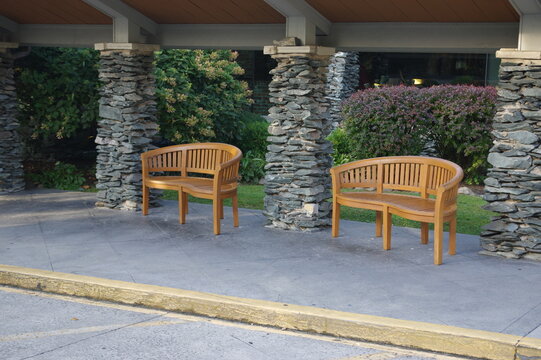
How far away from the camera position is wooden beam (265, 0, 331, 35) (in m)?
8.66

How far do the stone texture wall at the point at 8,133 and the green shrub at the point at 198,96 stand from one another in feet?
8.15

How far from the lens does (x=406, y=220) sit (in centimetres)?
1057

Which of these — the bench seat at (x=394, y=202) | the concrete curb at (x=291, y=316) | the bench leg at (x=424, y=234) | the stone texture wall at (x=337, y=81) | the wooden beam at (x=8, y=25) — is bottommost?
the concrete curb at (x=291, y=316)

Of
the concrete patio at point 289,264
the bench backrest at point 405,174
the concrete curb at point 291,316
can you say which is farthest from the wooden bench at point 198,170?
the concrete curb at point 291,316

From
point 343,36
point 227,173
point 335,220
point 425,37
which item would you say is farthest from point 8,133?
point 425,37

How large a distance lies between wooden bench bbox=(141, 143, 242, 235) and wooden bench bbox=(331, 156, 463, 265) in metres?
1.31

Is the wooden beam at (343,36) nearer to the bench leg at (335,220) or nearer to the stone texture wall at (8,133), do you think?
the stone texture wall at (8,133)

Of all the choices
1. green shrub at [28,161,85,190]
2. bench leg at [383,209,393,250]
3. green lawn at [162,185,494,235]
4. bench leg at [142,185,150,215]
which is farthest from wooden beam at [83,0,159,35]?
bench leg at [383,209,393,250]

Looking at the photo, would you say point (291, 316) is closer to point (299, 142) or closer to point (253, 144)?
point (299, 142)

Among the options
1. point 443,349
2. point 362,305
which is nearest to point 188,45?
point 362,305

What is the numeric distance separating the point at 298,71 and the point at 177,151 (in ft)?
7.06

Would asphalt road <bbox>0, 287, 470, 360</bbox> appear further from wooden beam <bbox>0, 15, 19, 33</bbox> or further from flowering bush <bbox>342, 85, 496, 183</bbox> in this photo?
flowering bush <bbox>342, 85, 496, 183</bbox>

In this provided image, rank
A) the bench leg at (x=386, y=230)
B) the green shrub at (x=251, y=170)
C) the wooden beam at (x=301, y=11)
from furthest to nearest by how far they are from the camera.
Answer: the green shrub at (x=251, y=170), the wooden beam at (x=301, y=11), the bench leg at (x=386, y=230)

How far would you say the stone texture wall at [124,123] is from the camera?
405 inches
